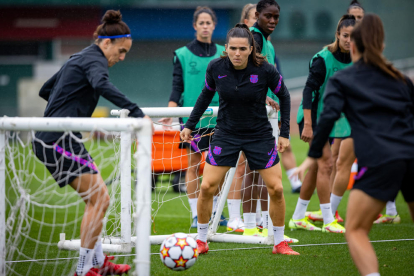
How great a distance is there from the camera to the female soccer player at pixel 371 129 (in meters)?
2.82

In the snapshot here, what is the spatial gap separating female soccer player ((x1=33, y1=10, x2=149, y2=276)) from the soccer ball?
1.60 feet

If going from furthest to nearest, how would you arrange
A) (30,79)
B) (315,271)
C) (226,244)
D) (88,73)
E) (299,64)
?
(299,64) < (30,79) < (226,244) < (315,271) < (88,73)

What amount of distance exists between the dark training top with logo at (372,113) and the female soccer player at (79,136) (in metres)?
1.31

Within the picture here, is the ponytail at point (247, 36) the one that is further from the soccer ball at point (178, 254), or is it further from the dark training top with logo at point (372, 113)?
the soccer ball at point (178, 254)

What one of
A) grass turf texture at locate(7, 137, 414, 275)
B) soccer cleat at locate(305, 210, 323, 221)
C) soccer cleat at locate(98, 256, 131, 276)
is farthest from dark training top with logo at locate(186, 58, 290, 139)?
soccer cleat at locate(305, 210, 323, 221)

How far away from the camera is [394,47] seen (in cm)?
2497

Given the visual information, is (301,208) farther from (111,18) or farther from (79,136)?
(111,18)

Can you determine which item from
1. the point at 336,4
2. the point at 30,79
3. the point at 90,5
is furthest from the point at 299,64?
the point at 30,79

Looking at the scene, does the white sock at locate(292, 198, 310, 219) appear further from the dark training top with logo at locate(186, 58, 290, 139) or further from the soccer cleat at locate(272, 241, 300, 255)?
the dark training top with logo at locate(186, 58, 290, 139)

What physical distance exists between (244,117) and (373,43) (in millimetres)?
1489

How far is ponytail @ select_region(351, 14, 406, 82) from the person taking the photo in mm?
2924

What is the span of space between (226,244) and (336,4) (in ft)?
77.8

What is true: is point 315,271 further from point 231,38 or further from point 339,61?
point 339,61

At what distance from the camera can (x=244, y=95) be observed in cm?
418
